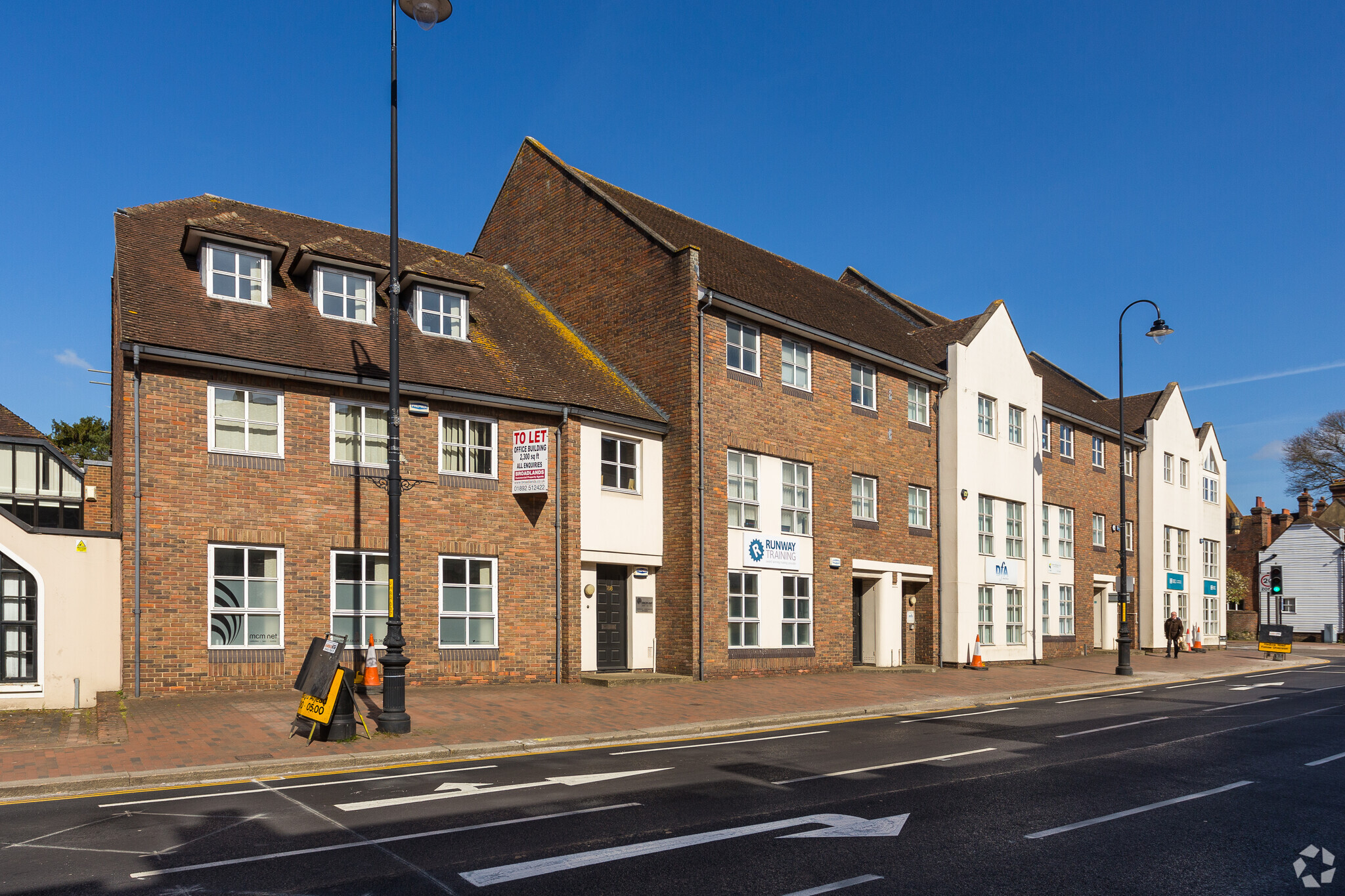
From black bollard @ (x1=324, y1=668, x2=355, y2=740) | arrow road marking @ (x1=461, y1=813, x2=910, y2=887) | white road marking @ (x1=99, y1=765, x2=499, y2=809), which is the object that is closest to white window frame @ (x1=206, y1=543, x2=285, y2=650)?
black bollard @ (x1=324, y1=668, x2=355, y2=740)

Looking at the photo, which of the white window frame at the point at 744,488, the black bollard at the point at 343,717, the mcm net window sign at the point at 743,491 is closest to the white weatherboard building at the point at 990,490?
the white window frame at the point at 744,488

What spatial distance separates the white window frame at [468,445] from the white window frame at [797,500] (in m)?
7.83

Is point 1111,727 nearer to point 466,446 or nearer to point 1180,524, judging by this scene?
point 466,446

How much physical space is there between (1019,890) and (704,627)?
15.9 m

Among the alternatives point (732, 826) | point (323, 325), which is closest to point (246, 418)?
point (323, 325)

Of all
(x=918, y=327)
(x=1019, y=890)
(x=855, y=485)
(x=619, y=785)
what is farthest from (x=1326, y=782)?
(x=918, y=327)

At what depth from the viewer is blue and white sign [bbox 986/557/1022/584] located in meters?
31.0

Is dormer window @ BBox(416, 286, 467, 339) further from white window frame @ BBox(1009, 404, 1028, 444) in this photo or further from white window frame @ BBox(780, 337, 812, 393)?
white window frame @ BBox(1009, 404, 1028, 444)

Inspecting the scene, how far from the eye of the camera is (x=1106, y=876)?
7.07 m

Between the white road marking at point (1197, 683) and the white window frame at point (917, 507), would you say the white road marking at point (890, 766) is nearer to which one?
the white road marking at point (1197, 683)

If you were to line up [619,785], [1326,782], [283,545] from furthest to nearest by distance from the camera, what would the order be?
[283,545] → [1326,782] → [619,785]

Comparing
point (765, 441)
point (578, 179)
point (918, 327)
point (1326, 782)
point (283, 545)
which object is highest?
point (578, 179)

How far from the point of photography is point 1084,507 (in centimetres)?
3769

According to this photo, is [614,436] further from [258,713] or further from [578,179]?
[258,713]
